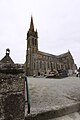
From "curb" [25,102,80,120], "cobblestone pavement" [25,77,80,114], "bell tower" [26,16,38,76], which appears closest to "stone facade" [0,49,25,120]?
"curb" [25,102,80,120]

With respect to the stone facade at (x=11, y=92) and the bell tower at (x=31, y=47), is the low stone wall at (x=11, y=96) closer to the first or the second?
the stone facade at (x=11, y=92)

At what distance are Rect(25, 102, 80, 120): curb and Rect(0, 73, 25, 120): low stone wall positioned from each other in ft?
1.77

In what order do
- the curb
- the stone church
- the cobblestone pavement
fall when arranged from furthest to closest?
the stone church
the cobblestone pavement
the curb

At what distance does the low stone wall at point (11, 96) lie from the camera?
1.78m

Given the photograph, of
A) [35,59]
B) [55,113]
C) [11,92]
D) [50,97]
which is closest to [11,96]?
A: [11,92]

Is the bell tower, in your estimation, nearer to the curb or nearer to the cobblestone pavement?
the cobblestone pavement

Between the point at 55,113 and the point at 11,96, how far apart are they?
136 cm

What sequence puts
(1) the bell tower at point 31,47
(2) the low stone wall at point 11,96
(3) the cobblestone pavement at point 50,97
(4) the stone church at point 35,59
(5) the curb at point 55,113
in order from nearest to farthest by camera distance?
(2) the low stone wall at point 11,96 → (5) the curb at point 55,113 → (3) the cobblestone pavement at point 50,97 → (4) the stone church at point 35,59 → (1) the bell tower at point 31,47

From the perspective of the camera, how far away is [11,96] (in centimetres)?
185

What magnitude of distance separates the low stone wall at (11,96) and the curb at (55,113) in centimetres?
54

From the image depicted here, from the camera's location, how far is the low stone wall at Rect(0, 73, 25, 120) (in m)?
1.78

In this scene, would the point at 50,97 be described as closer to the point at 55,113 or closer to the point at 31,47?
the point at 55,113

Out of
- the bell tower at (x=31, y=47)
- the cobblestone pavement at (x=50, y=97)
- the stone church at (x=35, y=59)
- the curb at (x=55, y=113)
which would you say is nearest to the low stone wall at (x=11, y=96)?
the curb at (x=55, y=113)

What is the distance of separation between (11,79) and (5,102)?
0.35 meters
